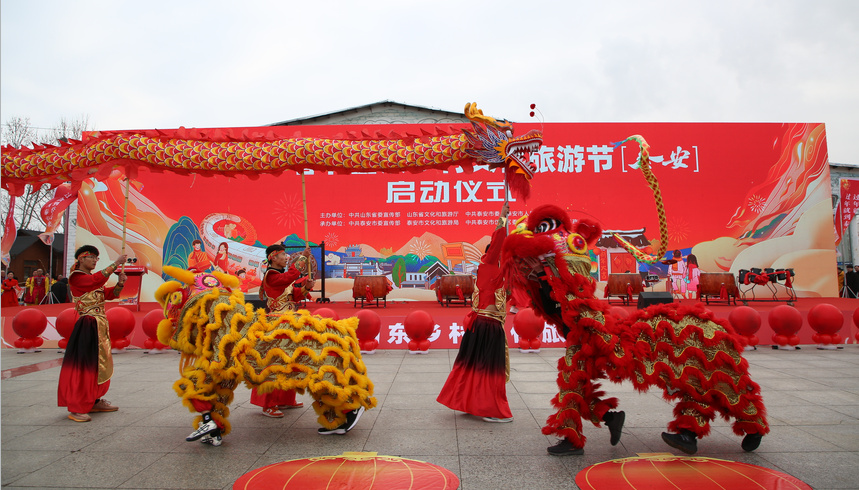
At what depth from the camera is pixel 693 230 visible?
12273 mm

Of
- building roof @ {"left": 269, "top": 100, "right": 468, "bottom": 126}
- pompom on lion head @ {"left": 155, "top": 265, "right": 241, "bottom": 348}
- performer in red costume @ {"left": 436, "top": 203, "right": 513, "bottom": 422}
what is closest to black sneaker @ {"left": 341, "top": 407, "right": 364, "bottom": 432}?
performer in red costume @ {"left": 436, "top": 203, "right": 513, "bottom": 422}

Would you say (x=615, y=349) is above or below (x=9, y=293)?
above

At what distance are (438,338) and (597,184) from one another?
708cm

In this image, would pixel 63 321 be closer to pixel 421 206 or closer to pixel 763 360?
pixel 421 206

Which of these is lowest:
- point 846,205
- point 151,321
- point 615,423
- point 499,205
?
point 615,423

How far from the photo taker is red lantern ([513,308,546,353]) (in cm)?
690

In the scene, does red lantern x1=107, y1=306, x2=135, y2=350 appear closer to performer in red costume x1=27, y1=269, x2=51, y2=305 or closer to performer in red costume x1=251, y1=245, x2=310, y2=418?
performer in red costume x1=251, y1=245, x2=310, y2=418

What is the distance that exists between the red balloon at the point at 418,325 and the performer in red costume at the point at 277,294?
2.70 m

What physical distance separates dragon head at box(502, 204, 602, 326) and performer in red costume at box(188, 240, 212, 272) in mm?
10800

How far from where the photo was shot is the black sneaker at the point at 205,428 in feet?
10.4

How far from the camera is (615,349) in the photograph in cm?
293

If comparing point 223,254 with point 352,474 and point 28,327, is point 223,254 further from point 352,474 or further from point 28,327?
point 352,474

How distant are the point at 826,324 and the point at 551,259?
619 centimetres

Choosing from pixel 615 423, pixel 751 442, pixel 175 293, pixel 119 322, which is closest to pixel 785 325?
pixel 751 442
